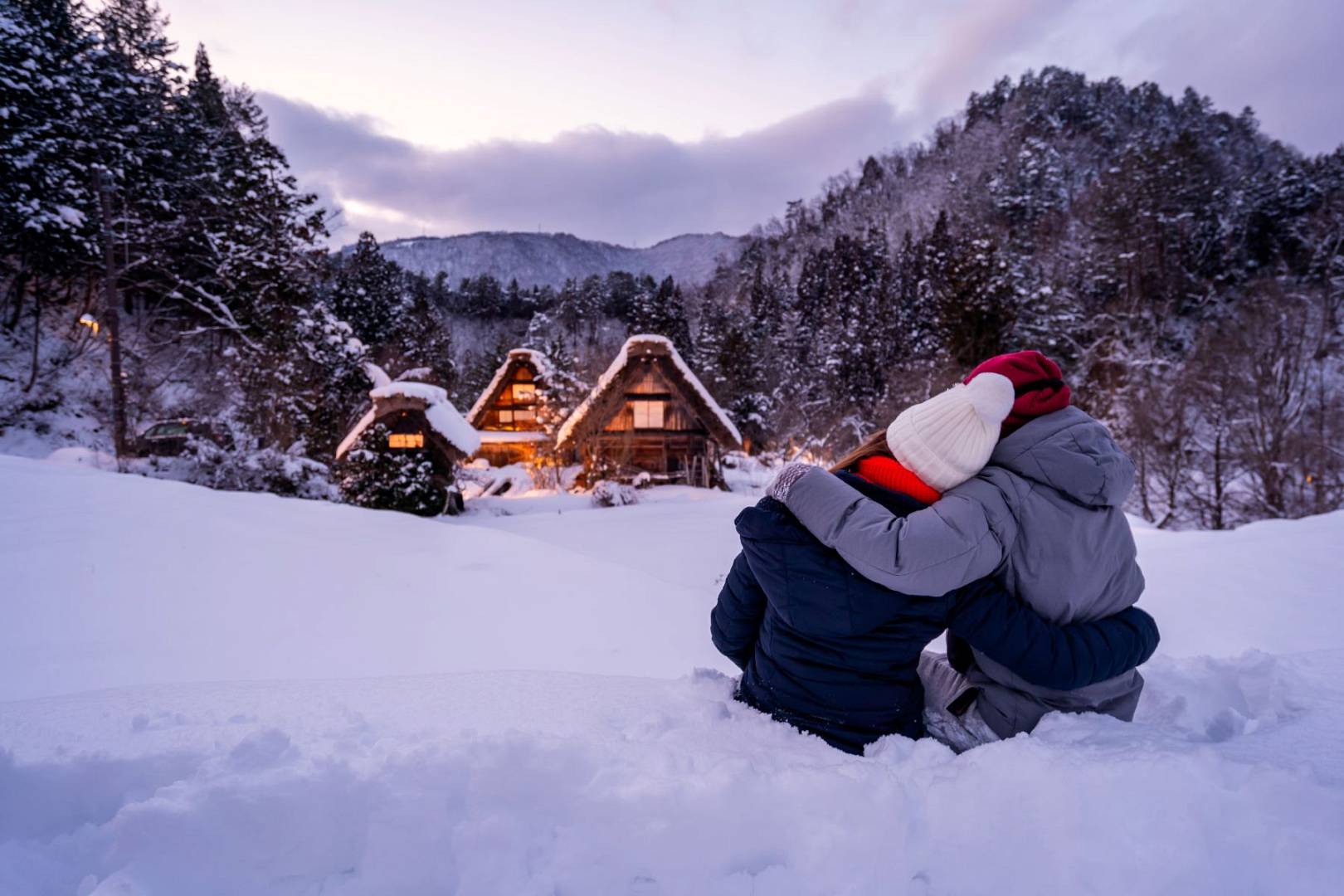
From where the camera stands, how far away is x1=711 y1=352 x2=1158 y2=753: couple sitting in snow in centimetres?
175

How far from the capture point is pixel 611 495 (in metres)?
14.4

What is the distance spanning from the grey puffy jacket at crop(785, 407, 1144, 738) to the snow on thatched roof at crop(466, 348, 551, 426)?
20649 mm

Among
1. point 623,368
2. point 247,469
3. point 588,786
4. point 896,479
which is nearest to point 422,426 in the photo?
point 247,469

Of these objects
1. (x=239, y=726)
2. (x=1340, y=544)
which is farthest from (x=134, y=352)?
(x=1340, y=544)

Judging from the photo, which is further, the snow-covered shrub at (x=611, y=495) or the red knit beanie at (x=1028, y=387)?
the snow-covered shrub at (x=611, y=495)

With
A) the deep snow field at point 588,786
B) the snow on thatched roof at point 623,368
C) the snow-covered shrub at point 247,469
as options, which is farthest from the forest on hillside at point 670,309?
the deep snow field at point 588,786

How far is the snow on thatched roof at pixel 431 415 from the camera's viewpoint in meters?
13.4

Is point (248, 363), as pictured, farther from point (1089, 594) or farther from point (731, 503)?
point (1089, 594)

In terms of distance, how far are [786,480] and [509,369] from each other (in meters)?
22.3

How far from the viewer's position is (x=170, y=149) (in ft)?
53.5

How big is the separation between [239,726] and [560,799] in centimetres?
132

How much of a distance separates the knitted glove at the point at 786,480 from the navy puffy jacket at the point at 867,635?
1.9 inches

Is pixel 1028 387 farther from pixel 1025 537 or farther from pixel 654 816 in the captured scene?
pixel 654 816

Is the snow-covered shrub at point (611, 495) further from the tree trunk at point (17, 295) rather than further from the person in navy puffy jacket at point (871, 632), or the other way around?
the tree trunk at point (17, 295)
